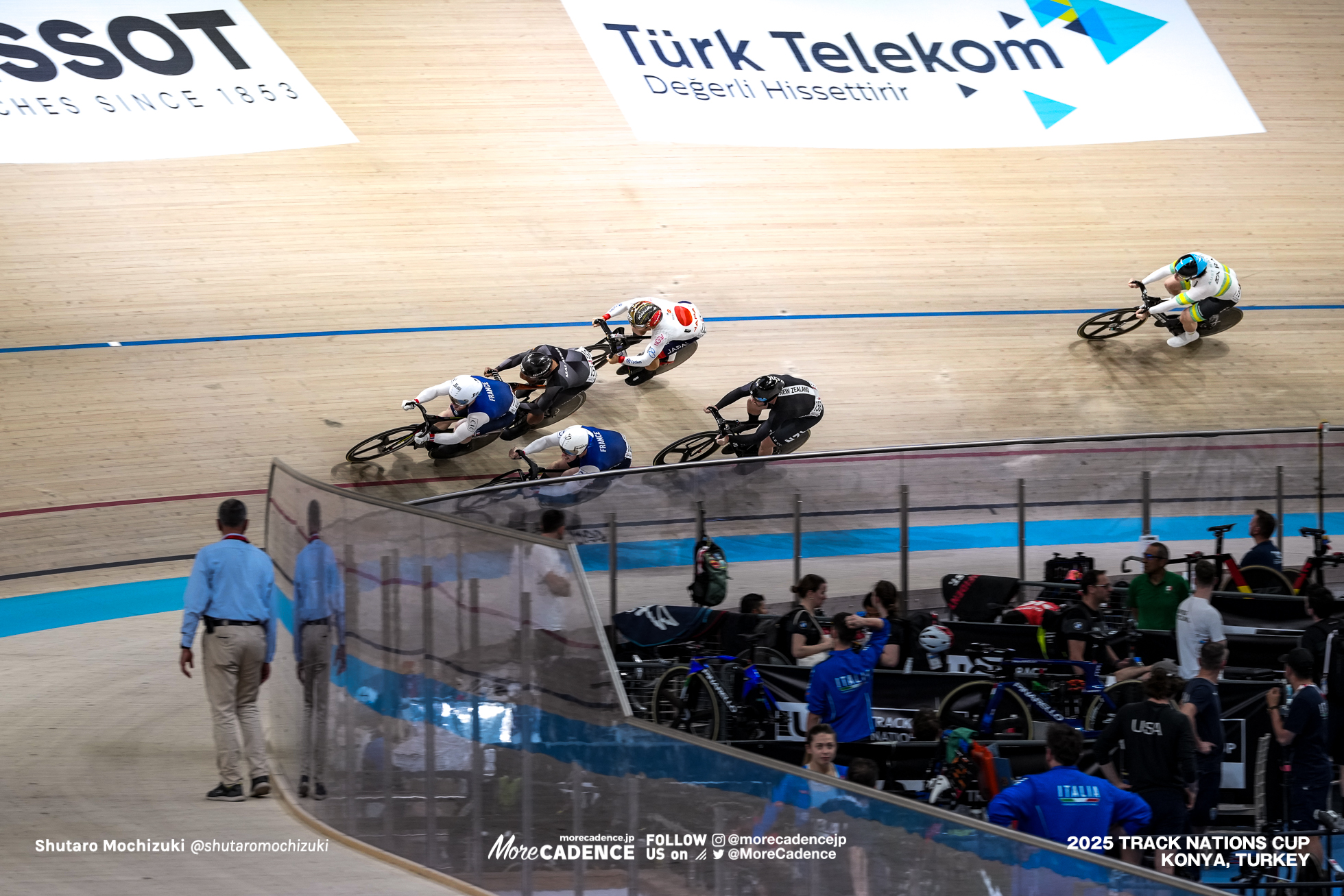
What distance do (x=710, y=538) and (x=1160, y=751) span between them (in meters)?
3.78

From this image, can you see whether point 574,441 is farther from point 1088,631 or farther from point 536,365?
point 1088,631

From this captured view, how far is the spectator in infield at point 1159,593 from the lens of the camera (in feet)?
23.9

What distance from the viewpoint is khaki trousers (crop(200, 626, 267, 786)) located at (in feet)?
16.8

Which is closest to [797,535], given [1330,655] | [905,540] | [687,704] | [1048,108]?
[905,540]

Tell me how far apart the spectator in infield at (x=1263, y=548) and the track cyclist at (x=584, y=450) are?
4.48 m

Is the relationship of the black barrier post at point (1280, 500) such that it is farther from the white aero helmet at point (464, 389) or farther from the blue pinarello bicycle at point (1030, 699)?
the white aero helmet at point (464, 389)

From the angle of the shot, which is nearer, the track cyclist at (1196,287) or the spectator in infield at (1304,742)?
the spectator in infield at (1304,742)

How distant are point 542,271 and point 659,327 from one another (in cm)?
226

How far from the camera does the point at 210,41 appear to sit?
14.6 m

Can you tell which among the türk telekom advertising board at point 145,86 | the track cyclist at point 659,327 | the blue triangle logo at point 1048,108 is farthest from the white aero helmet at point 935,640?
the blue triangle logo at point 1048,108

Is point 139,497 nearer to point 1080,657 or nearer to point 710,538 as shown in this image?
point 710,538

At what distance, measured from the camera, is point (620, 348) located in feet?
40.0

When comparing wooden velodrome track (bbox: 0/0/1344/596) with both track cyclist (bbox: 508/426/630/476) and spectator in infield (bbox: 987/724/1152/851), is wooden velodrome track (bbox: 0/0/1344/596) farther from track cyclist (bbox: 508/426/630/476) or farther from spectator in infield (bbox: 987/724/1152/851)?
spectator in infield (bbox: 987/724/1152/851)

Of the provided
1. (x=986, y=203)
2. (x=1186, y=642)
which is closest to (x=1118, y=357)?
(x=986, y=203)
